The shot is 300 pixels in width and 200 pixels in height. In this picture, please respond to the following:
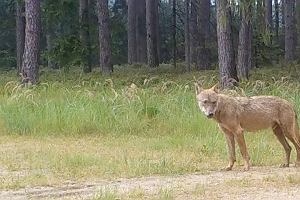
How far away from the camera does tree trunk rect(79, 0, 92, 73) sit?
108ft

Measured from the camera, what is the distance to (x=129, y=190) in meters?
8.63

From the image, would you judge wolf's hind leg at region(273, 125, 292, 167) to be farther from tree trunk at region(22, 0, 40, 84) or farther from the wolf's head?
tree trunk at region(22, 0, 40, 84)

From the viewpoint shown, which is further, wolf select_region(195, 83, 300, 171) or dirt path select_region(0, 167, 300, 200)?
wolf select_region(195, 83, 300, 171)

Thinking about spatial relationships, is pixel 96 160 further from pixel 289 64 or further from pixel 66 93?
pixel 289 64

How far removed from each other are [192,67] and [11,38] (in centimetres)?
2663

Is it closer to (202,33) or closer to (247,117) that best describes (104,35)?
(202,33)

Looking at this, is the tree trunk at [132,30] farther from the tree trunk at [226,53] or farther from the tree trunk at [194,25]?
the tree trunk at [226,53]

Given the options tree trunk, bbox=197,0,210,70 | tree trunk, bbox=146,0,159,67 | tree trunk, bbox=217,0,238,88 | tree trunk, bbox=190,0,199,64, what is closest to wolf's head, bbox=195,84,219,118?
tree trunk, bbox=217,0,238,88

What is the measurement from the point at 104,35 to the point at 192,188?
23329 millimetres

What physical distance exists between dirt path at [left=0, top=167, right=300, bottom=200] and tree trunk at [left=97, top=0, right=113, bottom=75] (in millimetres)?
21987

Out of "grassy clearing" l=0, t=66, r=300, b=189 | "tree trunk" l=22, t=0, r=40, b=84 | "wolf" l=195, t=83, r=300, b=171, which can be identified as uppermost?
"tree trunk" l=22, t=0, r=40, b=84

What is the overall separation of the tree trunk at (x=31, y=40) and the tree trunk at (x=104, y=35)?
7.91m

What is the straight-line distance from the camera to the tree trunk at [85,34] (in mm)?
33037

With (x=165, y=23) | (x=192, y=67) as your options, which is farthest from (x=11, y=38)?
(x=192, y=67)
